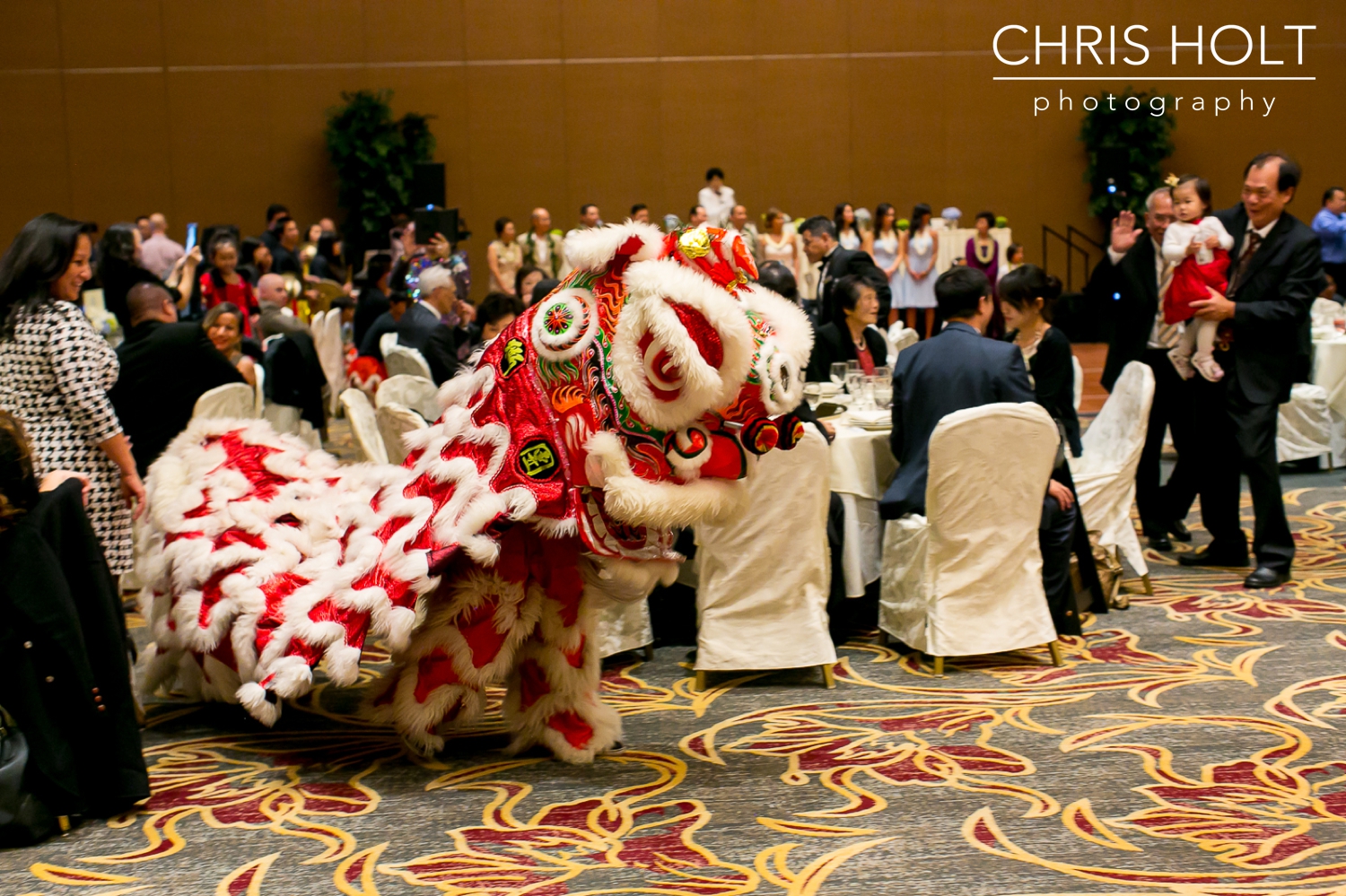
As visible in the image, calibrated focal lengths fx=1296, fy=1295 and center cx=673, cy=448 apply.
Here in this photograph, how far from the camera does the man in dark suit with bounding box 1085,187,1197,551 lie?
580 cm

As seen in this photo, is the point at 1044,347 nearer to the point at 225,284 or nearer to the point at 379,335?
the point at 379,335

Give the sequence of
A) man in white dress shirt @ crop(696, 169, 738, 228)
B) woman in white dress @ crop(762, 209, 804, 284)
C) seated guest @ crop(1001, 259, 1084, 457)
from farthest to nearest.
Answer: man in white dress shirt @ crop(696, 169, 738, 228), woman in white dress @ crop(762, 209, 804, 284), seated guest @ crop(1001, 259, 1084, 457)

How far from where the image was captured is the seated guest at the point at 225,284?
8.77m

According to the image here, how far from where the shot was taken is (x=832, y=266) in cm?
770

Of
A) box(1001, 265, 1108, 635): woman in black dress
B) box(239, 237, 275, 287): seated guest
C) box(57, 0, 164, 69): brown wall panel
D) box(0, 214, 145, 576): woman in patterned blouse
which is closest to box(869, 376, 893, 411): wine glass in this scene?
box(1001, 265, 1108, 635): woman in black dress

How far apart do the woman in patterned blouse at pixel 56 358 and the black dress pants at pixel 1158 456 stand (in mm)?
4220

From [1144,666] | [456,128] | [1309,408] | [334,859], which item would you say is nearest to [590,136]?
[456,128]

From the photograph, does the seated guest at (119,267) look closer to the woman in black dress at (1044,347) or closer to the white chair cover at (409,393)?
the white chair cover at (409,393)

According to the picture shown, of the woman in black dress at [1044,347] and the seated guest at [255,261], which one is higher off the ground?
the seated guest at [255,261]

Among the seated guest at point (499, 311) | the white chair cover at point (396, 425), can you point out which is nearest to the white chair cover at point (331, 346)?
the seated guest at point (499, 311)

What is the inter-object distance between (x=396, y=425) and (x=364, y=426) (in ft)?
1.17

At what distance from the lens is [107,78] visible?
48.5 ft

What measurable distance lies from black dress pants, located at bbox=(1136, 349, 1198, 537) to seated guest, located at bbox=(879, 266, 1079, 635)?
4.53 ft

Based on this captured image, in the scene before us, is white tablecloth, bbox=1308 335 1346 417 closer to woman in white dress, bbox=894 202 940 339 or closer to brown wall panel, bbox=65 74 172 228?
woman in white dress, bbox=894 202 940 339
